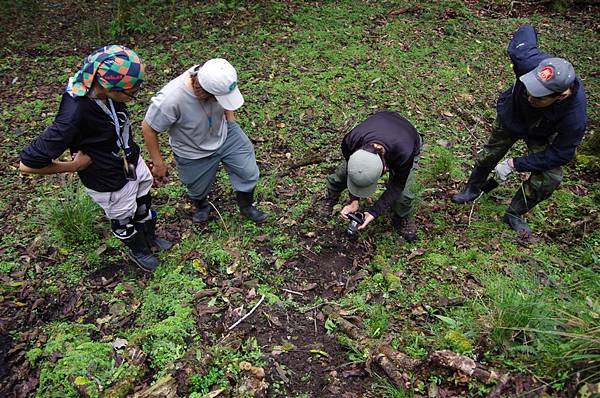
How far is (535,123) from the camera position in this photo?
4406 mm

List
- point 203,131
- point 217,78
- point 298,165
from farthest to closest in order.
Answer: point 298,165
point 203,131
point 217,78

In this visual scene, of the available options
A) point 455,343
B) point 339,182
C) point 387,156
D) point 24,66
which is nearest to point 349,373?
point 455,343

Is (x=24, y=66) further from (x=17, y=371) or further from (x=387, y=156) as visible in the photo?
(x=387, y=156)

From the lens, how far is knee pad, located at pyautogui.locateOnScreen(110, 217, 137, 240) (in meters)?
4.08

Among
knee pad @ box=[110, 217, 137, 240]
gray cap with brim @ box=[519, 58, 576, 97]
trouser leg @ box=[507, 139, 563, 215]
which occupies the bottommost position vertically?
knee pad @ box=[110, 217, 137, 240]

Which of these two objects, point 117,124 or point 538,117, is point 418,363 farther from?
point 117,124

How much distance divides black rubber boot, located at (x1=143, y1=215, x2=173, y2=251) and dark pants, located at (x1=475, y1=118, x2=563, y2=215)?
3.74 m

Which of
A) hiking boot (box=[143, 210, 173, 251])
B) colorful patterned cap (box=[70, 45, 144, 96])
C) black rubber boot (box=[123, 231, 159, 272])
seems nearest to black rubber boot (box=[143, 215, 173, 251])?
hiking boot (box=[143, 210, 173, 251])

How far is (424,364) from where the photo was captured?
10.1ft

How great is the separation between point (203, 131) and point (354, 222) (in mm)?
1787

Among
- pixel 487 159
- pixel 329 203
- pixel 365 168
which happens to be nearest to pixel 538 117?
pixel 487 159

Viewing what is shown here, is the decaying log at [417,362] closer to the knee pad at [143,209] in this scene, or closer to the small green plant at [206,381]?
the small green plant at [206,381]

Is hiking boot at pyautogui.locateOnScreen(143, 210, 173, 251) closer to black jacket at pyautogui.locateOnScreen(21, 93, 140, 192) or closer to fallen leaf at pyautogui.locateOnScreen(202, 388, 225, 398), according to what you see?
black jacket at pyautogui.locateOnScreen(21, 93, 140, 192)

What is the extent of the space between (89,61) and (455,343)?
11.1 feet
